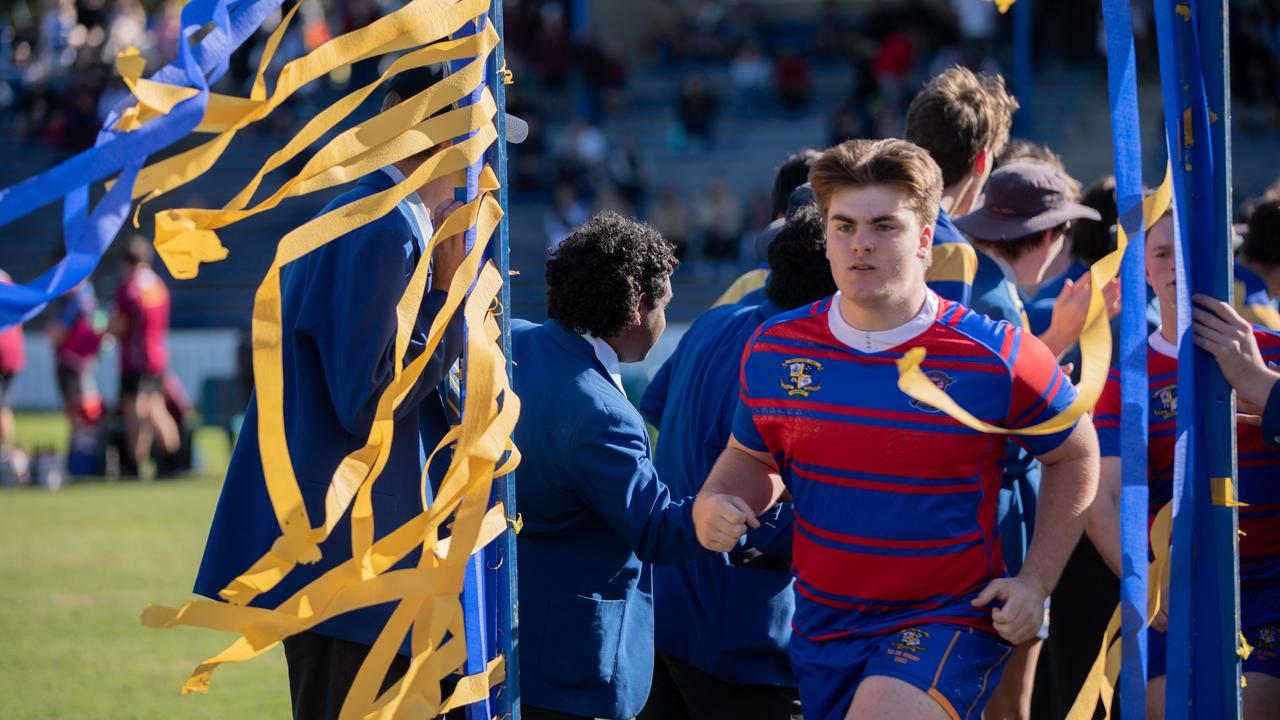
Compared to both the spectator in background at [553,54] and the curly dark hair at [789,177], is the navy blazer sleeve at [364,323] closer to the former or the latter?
the curly dark hair at [789,177]

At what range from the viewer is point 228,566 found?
343 centimetres

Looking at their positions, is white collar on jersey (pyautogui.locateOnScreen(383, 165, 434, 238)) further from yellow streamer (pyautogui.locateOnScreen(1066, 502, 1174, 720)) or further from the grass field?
the grass field

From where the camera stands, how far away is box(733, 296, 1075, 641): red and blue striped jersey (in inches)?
125

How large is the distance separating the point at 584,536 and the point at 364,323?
851mm

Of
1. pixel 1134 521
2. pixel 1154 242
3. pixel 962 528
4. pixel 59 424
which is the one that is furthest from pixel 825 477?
pixel 59 424

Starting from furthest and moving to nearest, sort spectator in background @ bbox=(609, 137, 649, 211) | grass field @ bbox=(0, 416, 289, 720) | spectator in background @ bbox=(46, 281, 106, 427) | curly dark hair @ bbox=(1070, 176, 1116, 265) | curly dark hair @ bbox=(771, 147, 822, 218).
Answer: spectator in background @ bbox=(609, 137, 649, 211) → spectator in background @ bbox=(46, 281, 106, 427) → grass field @ bbox=(0, 416, 289, 720) → curly dark hair @ bbox=(1070, 176, 1116, 265) → curly dark hair @ bbox=(771, 147, 822, 218)

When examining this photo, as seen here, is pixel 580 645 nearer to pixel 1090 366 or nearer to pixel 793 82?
pixel 1090 366

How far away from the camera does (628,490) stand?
3.55 meters

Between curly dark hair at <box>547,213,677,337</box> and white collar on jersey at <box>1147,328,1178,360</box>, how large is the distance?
1329 mm

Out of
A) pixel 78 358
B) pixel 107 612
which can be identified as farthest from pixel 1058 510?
pixel 78 358

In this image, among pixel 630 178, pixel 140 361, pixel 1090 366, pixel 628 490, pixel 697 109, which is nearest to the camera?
pixel 1090 366

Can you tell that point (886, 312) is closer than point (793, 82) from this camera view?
Yes

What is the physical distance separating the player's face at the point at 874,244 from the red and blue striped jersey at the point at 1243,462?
0.91 metres

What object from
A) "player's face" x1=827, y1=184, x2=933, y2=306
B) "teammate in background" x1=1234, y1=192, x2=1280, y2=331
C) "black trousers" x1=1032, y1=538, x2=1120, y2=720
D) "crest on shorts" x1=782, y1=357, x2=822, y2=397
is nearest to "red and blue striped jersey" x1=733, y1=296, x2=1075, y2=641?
"crest on shorts" x1=782, y1=357, x2=822, y2=397
